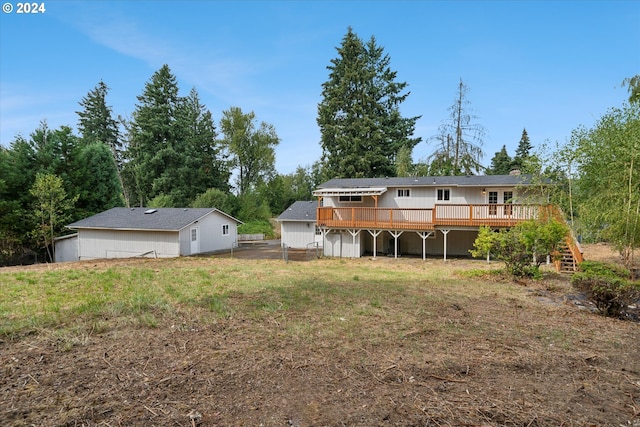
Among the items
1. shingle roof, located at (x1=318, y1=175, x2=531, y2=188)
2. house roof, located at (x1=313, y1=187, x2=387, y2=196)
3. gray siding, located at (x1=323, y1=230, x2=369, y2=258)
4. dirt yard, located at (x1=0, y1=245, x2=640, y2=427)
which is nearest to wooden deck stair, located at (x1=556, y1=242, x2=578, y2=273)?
shingle roof, located at (x1=318, y1=175, x2=531, y2=188)

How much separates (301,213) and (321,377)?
21.5 metres

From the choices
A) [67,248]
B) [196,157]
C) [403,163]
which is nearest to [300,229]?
[403,163]

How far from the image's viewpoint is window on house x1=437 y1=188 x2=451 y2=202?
1964 centimetres

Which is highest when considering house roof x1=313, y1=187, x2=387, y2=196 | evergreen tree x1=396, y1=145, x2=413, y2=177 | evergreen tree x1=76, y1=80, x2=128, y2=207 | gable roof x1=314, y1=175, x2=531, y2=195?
evergreen tree x1=76, y1=80, x2=128, y2=207

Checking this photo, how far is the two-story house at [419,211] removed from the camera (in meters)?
17.4

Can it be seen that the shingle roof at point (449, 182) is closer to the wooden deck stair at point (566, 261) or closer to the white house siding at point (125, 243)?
the wooden deck stair at point (566, 261)

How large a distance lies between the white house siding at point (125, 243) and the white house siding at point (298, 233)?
25.8 feet

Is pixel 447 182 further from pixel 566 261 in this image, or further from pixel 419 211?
pixel 566 261

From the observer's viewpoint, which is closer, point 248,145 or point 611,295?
point 611,295

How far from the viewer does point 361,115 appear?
37000mm

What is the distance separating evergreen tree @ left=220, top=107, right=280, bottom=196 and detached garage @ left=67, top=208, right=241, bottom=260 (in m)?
20.7

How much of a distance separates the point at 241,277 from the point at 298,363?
7.77 metres

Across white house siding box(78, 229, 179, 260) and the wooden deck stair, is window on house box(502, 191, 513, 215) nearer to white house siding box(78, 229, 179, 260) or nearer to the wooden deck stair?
the wooden deck stair

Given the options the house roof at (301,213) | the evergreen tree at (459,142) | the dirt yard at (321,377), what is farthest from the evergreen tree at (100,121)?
the dirt yard at (321,377)
